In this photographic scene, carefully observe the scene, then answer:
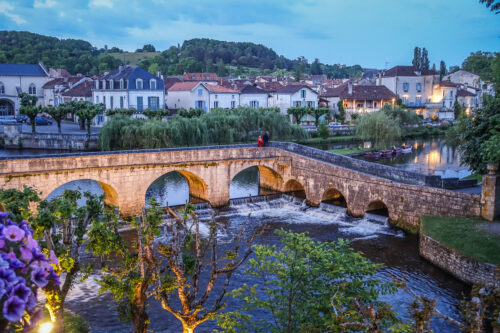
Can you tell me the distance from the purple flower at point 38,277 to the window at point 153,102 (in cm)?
5585

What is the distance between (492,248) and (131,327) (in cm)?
1429

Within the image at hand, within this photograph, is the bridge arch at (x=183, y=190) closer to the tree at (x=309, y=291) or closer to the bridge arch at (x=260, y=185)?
the bridge arch at (x=260, y=185)

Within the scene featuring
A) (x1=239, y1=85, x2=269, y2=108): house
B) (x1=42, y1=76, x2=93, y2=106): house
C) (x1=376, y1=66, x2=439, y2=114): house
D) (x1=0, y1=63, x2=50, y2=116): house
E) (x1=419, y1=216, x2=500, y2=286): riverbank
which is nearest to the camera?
(x1=419, y1=216, x2=500, y2=286): riverbank

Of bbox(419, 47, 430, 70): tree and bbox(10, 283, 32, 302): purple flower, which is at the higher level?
bbox(419, 47, 430, 70): tree

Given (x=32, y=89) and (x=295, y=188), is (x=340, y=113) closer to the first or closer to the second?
(x=295, y=188)

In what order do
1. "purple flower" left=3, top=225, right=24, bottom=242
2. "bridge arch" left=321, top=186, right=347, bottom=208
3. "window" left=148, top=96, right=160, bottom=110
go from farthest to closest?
"window" left=148, top=96, right=160, bottom=110 < "bridge arch" left=321, top=186, right=347, bottom=208 < "purple flower" left=3, top=225, right=24, bottom=242

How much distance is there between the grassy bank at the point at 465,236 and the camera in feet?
61.8

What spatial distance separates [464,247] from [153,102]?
46.4 meters

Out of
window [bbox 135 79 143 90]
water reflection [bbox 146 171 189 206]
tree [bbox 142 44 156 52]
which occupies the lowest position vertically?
water reflection [bbox 146 171 189 206]

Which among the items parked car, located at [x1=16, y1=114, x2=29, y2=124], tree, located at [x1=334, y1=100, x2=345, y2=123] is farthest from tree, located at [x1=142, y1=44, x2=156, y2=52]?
tree, located at [x1=334, y1=100, x2=345, y2=123]

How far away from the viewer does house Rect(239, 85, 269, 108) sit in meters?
66.4

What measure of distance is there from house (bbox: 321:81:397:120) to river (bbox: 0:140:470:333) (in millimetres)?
37403

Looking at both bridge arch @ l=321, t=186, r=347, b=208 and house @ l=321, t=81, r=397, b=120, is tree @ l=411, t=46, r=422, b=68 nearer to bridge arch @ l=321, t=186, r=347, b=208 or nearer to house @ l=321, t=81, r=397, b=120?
house @ l=321, t=81, r=397, b=120

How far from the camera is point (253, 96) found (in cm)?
6756
